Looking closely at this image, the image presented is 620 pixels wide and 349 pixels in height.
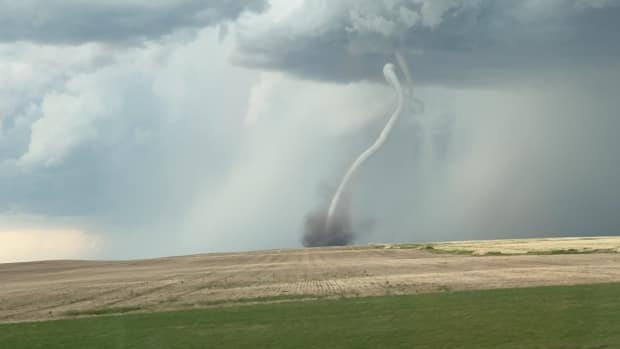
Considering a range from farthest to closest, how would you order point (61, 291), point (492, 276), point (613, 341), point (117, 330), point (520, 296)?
1. point (61, 291)
2. point (492, 276)
3. point (520, 296)
4. point (117, 330)
5. point (613, 341)

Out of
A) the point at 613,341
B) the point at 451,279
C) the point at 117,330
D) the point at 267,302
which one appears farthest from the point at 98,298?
the point at 613,341

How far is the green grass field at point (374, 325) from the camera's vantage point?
2712 centimetres

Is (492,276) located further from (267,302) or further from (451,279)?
(267,302)

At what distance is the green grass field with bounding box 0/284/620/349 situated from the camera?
89.0 feet

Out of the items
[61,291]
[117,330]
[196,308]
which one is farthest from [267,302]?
[61,291]

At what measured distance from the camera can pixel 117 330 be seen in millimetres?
33844

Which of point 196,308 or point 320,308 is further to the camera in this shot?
point 196,308

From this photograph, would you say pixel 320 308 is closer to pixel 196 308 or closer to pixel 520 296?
pixel 196 308

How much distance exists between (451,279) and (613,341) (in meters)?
32.0

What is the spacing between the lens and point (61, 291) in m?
65.8

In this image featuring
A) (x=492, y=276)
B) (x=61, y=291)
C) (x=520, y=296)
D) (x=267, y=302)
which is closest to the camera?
(x=520, y=296)

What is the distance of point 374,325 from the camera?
104 feet

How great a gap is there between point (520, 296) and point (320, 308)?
11421mm

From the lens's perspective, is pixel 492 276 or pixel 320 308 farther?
pixel 492 276
